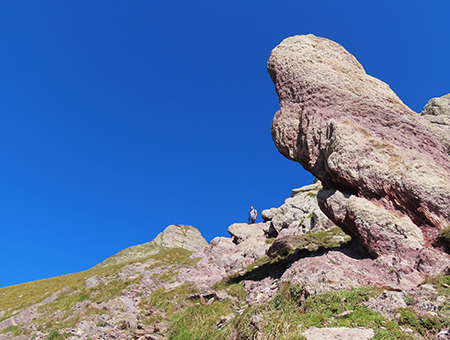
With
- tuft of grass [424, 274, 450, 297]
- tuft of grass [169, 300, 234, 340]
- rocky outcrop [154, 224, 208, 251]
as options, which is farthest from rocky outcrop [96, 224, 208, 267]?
tuft of grass [424, 274, 450, 297]

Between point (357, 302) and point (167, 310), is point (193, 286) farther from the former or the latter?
point (357, 302)

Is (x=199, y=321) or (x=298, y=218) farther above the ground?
(x=298, y=218)

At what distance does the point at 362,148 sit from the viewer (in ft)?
68.7

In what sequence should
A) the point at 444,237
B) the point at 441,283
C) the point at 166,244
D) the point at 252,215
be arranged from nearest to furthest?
the point at 441,283, the point at 444,237, the point at 252,215, the point at 166,244

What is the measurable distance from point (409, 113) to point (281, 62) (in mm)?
12123

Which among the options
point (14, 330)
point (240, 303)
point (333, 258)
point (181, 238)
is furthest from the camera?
point (181, 238)

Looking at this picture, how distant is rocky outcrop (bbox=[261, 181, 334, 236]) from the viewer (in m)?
39.7

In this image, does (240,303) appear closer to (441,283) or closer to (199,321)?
(199,321)

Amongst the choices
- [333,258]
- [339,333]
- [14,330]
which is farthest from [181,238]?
[339,333]

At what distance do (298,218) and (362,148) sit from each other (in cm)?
2627

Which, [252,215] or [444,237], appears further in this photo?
[252,215]

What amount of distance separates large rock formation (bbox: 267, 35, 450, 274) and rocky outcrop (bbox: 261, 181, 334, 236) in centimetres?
1724

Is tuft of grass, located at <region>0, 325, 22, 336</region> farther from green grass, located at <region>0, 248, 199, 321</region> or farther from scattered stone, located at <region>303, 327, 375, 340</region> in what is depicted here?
scattered stone, located at <region>303, 327, 375, 340</region>

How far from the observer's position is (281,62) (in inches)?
1084
